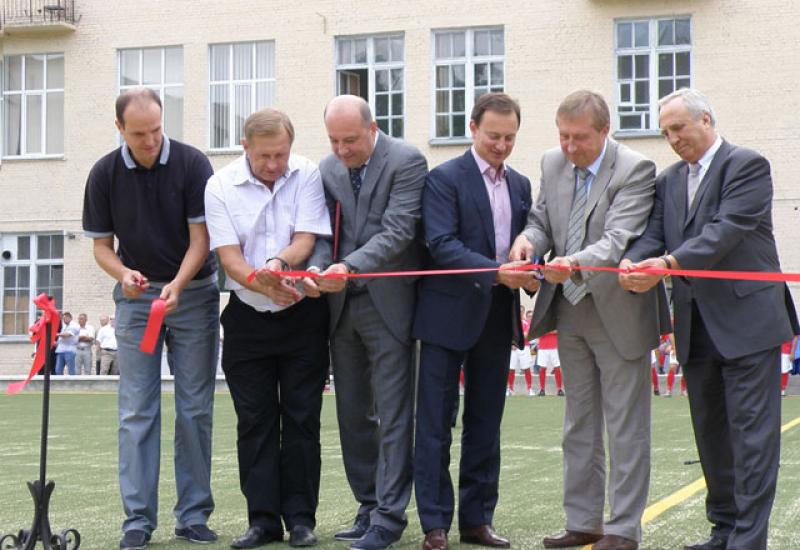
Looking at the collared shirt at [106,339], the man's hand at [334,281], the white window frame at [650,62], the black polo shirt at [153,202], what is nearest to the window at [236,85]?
the collared shirt at [106,339]

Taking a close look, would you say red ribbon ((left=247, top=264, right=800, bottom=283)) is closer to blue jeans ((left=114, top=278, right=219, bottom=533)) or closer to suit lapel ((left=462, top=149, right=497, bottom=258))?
suit lapel ((left=462, top=149, right=497, bottom=258))

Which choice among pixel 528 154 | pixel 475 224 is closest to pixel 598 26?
pixel 528 154

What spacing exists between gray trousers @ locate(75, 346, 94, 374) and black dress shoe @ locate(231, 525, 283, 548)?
2454 cm

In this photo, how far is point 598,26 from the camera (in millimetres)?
28828

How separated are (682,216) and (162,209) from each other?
2539 millimetres

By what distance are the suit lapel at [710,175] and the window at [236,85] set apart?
2597 cm

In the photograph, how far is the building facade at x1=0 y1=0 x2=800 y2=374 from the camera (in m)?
28.0

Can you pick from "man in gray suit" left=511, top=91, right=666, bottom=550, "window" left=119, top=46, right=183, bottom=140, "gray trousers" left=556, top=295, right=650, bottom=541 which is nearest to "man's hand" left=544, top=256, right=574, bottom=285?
"man in gray suit" left=511, top=91, right=666, bottom=550

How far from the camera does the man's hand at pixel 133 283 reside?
646 centimetres

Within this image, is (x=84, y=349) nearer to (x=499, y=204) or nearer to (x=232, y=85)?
(x=232, y=85)

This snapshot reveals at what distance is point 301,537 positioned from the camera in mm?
6301

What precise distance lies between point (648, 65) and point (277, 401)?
23370mm

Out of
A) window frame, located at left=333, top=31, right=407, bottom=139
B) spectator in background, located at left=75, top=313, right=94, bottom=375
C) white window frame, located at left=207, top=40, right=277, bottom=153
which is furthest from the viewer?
white window frame, located at left=207, top=40, right=277, bottom=153

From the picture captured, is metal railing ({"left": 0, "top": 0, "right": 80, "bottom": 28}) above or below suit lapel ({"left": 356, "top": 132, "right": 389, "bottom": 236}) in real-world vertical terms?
above
